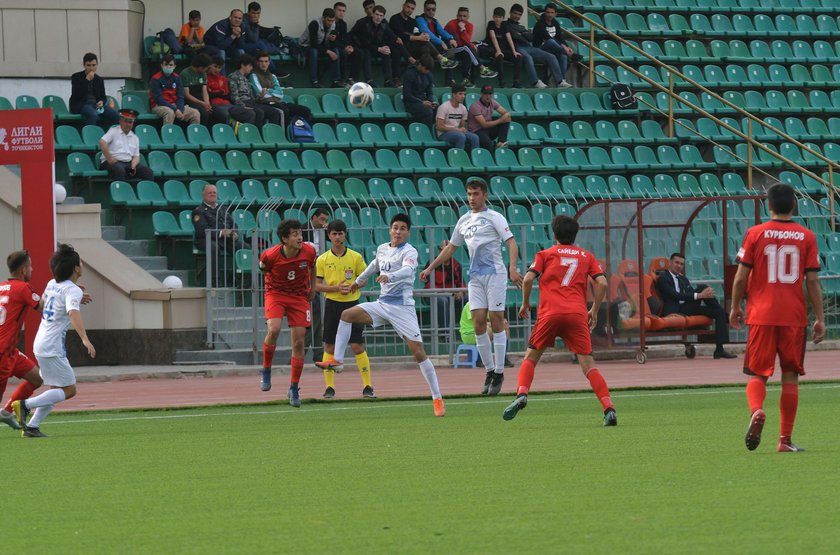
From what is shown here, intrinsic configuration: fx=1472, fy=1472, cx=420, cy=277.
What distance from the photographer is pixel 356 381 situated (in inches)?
774

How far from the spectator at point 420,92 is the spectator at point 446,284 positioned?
16.6ft

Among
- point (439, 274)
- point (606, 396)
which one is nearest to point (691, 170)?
point (439, 274)

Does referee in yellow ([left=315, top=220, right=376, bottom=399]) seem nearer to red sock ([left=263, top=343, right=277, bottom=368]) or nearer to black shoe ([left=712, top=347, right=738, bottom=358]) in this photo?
red sock ([left=263, top=343, right=277, bottom=368])

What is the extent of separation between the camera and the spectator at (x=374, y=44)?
28.2m

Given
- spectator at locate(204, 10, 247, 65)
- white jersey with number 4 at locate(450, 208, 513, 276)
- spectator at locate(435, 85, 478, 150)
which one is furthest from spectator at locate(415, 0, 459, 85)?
A: white jersey with number 4 at locate(450, 208, 513, 276)

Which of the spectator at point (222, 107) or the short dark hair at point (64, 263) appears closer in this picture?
the short dark hair at point (64, 263)

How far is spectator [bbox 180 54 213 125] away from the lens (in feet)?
85.4

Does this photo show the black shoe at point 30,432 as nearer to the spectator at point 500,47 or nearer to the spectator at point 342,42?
the spectator at point 342,42

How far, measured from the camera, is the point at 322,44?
92.9 feet

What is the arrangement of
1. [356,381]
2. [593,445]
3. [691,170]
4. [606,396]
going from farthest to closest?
[691,170]
[356,381]
[606,396]
[593,445]

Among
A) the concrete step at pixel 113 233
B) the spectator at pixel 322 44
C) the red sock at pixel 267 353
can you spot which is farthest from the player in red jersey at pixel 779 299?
the spectator at pixel 322 44

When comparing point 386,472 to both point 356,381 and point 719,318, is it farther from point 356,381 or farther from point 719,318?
point 719,318

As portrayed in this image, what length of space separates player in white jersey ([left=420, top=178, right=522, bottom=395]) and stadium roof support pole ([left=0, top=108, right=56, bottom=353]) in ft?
22.0

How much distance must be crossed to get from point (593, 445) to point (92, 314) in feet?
44.1
